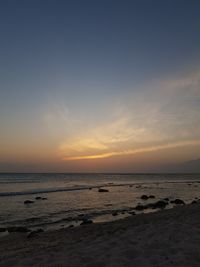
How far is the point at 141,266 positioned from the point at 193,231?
12.5 feet

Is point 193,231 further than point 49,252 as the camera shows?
Yes

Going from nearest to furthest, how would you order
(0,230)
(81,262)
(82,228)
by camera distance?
(81,262) < (82,228) < (0,230)

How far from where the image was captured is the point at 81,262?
6.86 meters

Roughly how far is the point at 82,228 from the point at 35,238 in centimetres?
260

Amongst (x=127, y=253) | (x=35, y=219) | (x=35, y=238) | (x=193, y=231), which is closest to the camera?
(x=127, y=253)

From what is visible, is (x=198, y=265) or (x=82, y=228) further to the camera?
(x=82, y=228)

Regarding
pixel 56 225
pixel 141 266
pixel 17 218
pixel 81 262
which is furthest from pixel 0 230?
pixel 141 266

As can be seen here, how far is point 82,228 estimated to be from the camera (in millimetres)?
13969

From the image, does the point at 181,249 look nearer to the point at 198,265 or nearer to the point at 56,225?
the point at 198,265

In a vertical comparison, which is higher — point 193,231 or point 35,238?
point 193,231

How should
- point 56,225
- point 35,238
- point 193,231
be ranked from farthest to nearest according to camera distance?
1. point 56,225
2. point 35,238
3. point 193,231

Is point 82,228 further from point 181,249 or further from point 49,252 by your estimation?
point 181,249

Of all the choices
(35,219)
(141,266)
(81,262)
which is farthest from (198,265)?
(35,219)

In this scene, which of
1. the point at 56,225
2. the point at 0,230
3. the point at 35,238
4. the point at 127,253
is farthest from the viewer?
the point at 56,225
